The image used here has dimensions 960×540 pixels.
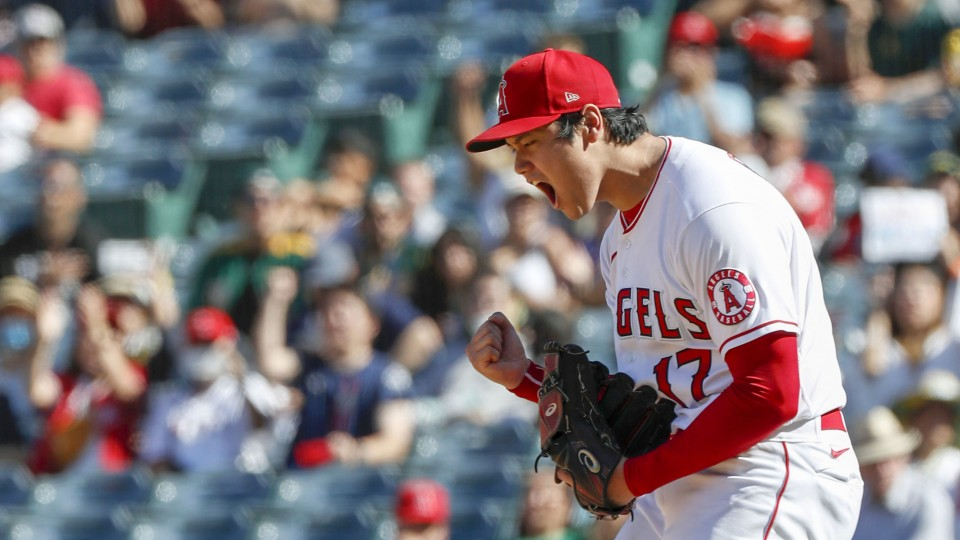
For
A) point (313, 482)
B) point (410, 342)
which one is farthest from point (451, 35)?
point (313, 482)

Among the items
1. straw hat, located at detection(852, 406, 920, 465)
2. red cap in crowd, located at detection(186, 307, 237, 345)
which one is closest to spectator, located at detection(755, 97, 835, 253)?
straw hat, located at detection(852, 406, 920, 465)

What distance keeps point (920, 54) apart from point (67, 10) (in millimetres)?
5296

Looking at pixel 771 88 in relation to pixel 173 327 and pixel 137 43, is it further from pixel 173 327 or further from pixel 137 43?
pixel 137 43

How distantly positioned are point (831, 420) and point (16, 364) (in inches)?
191

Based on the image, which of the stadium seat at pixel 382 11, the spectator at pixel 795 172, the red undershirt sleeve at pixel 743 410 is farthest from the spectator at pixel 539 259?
the red undershirt sleeve at pixel 743 410

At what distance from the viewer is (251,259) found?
6312 millimetres

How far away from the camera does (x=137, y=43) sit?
852cm

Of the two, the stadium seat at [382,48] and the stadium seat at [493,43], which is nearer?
the stadium seat at [493,43]

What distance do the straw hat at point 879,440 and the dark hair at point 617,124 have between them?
257 centimetres

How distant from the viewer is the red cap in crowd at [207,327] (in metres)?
5.84

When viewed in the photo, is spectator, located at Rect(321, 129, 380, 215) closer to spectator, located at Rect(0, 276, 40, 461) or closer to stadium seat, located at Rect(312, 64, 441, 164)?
stadium seat, located at Rect(312, 64, 441, 164)

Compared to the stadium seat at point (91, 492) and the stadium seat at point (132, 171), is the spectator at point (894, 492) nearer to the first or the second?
the stadium seat at point (91, 492)

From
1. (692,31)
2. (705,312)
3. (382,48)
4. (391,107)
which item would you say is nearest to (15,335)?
(391,107)

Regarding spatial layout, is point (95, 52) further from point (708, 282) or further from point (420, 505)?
point (708, 282)
